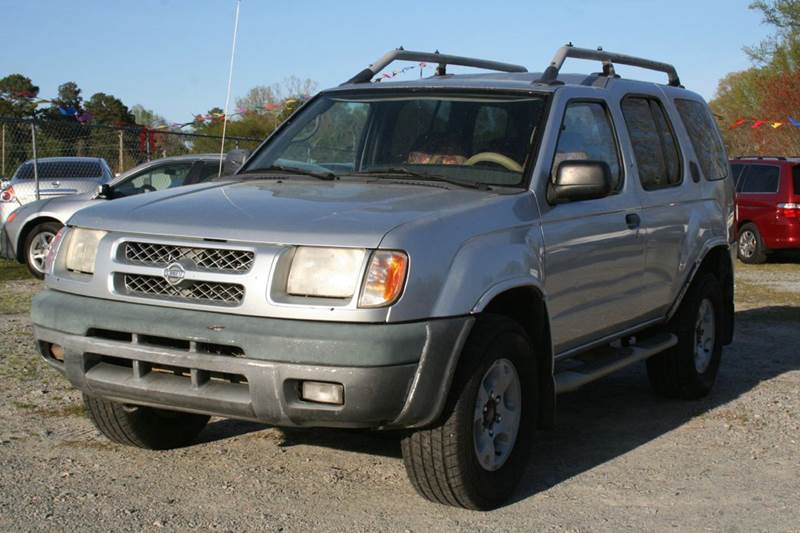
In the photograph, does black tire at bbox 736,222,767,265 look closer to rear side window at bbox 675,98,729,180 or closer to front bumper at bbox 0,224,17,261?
rear side window at bbox 675,98,729,180

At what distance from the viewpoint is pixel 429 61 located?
7277 mm

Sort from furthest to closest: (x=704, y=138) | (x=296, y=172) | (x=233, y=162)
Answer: (x=704, y=138)
(x=233, y=162)
(x=296, y=172)

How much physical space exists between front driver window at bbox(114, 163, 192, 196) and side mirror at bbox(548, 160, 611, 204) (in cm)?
925

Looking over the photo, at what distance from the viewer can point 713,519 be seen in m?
4.87

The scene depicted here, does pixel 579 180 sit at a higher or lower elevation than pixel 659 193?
higher

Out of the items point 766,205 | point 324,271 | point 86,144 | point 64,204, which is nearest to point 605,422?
point 324,271

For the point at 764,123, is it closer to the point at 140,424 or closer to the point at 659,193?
the point at 659,193

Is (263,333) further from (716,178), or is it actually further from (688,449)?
(716,178)

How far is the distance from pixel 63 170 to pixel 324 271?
47.3 feet

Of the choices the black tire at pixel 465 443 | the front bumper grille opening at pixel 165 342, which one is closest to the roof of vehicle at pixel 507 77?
the black tire at pixel 465 443

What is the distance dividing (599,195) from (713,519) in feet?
5.72

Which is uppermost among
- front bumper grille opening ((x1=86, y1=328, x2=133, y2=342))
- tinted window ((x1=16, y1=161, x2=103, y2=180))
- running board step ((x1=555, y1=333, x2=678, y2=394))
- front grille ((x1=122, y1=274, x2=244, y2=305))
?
front grille ((x1=122, y1=274, x2=244, y2=305))

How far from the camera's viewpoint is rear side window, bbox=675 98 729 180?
24.4 ft

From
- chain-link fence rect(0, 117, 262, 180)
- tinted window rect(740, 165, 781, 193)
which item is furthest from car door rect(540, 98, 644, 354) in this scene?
chain-link fence rect(0, 117, 262, 180)
